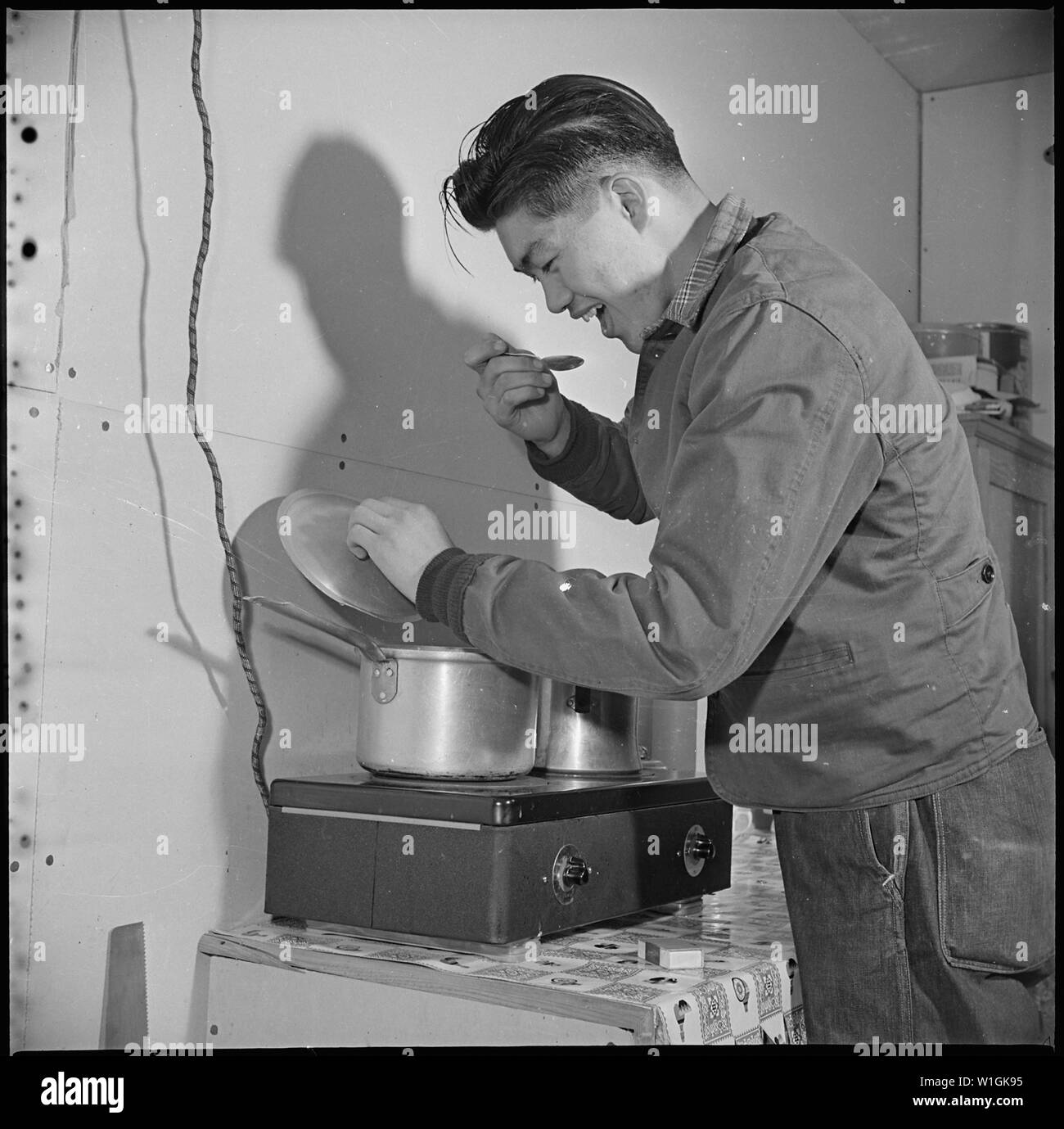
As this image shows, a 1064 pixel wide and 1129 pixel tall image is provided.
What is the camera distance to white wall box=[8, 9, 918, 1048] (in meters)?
1.15

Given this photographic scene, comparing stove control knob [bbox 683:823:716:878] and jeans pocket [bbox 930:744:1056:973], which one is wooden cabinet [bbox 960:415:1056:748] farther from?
jeans pocket [bbox 930:744:1056:973]

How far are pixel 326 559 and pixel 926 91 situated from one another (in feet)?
6.30

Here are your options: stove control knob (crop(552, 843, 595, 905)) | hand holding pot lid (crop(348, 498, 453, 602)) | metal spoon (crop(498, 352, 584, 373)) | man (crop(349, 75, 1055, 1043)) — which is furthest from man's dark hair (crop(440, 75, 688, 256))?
stove control knob (crop(552, 843, 595, 905))

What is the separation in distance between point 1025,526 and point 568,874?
2.03 meters

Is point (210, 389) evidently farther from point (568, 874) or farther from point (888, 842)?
point (888, 842)

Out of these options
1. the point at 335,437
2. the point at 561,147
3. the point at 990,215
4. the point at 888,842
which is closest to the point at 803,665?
the point at 888,842

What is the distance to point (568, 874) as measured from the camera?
1190mm

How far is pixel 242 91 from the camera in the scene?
135 centimetres

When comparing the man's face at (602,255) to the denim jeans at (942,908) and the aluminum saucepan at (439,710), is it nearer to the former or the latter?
the aluminum saucepan at (439,710)

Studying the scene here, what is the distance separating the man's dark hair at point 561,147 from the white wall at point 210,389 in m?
0.31

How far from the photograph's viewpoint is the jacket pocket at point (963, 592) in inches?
41.5

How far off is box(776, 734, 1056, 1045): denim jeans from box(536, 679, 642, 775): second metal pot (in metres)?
0.32

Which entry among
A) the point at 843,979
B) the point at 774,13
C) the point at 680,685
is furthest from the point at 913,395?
the point at 774,13

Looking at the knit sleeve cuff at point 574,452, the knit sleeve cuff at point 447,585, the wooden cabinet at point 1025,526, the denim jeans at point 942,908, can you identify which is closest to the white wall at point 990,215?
the wooden cabinet at point 1025,526
